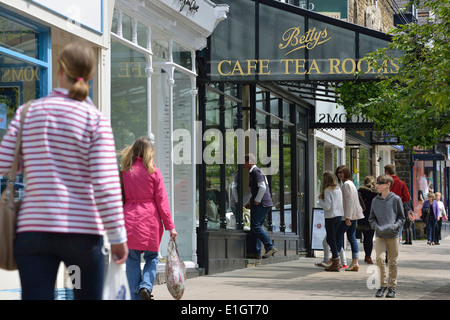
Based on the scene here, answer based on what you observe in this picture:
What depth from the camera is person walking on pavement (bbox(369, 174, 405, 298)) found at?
10.5 metres

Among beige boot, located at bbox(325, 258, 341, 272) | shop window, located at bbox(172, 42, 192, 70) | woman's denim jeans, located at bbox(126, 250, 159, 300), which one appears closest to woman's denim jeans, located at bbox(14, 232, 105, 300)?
woman's denim jeans, located at bbox(126, 250, 159, 300)

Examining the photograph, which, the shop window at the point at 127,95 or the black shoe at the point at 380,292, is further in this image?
the shop window at the point at 127,95

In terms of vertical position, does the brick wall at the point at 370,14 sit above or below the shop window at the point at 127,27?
above

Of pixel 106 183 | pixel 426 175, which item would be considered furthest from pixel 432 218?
pixel 106 183

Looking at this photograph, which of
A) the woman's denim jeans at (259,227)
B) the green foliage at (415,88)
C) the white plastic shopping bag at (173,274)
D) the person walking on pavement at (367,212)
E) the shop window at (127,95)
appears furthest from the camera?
the person walking on pavement at (367,212)

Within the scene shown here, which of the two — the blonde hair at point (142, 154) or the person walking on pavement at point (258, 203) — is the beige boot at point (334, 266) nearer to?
the person walking on pavement at point (258, 203)

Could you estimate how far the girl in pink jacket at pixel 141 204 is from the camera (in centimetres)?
820

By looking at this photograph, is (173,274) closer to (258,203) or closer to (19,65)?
(19,65)

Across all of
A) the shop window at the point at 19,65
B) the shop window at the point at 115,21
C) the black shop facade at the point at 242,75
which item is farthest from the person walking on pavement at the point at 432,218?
the shop window at the point at 19,65

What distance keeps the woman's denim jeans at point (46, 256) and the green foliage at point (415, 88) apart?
6767 mm

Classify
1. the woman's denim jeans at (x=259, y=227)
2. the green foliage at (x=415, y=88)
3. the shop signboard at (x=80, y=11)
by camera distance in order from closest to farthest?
the shop signboard at (x=80, y=11)
the green foliage at (x=415, y=88)
the woman's denim jeans at (x=259, y=227)

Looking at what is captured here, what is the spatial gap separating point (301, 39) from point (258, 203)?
10.7 feet

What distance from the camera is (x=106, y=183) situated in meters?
4.13
